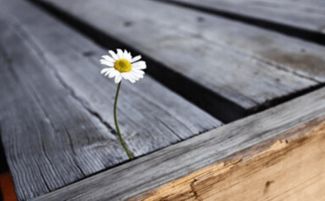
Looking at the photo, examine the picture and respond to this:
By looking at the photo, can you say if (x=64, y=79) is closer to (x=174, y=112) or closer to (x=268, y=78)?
(x=174, y=112)

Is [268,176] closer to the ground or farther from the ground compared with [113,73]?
closer to the ground

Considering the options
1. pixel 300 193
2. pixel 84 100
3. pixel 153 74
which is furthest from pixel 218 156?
pixel 153 74

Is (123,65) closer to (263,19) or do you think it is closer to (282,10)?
(263,19)

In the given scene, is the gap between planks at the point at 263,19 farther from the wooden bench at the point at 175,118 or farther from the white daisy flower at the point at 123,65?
the white daisy flower at the point at 123,65

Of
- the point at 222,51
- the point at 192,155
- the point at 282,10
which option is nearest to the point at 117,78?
the point at 192,155

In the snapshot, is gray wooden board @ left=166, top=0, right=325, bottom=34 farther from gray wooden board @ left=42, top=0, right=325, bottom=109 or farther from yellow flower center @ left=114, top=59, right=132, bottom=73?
yellow flower center @ left=114, top=59, right=132, bottom=73

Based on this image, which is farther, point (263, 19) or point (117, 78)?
point (263, 19)
